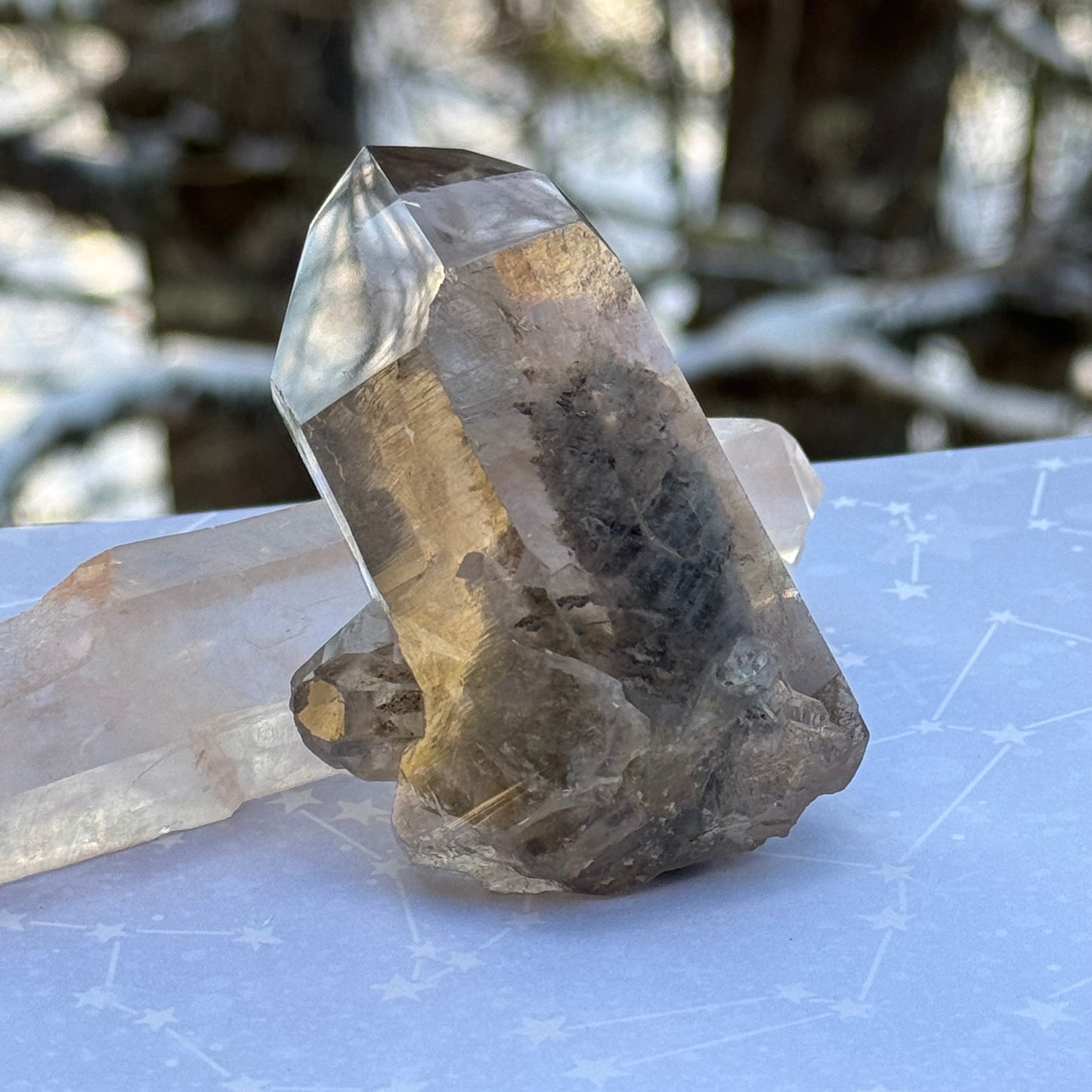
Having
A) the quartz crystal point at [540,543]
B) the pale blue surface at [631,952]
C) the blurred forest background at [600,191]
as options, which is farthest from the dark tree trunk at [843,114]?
the quartz crystal point at [540,543]

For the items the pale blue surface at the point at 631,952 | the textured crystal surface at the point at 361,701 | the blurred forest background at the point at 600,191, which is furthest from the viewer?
the blurred forest background at the point at 600,191

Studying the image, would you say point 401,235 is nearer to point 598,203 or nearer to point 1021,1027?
point 1021,1027

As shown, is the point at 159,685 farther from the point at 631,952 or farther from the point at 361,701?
the point at 631,952

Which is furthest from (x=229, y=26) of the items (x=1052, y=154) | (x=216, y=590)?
(x=216, y=590)

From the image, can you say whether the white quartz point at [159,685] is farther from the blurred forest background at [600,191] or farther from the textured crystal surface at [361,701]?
the blurred forest background at [600,191]

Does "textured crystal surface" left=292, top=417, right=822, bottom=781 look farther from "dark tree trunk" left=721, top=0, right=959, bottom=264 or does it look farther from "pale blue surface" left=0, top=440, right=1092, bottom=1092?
"dark tree trunk" left=721, top=0, right=959, bottom=264

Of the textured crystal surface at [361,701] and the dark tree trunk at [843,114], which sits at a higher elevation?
the textured crystal surface at [361,701]
